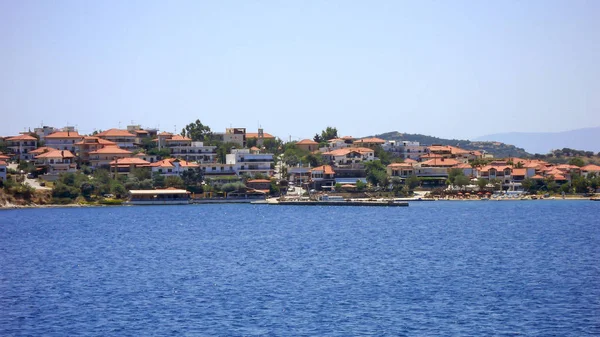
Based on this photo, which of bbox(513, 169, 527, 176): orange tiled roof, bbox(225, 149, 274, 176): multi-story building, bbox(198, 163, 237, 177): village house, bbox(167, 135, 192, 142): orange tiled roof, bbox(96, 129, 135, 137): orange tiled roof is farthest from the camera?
bbox(96, 129, 135, 137): orange tiled roof

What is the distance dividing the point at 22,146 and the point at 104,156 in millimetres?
12297

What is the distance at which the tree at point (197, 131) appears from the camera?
363 feet

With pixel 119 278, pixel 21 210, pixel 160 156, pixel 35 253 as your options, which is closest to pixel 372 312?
pixel 119 278

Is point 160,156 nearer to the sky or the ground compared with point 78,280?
nearer to the sky

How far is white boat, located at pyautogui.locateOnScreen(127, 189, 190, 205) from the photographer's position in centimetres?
8325

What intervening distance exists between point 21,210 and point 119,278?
45.7 meters

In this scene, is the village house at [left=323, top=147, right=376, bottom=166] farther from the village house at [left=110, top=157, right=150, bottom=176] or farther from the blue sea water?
the blue sea water

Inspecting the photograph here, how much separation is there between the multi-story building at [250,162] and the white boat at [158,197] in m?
10.9

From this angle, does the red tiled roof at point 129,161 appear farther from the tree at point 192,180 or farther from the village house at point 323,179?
the village house at point 323,179

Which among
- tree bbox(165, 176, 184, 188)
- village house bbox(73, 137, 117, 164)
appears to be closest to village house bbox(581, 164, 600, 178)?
tree bbox(165, 176, 184, 188)

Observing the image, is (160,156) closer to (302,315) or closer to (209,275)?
(209,275)

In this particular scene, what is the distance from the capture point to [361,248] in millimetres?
44125

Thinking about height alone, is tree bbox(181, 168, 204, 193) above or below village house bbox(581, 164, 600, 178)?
below

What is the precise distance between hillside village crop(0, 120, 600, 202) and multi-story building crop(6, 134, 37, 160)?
0.12m
